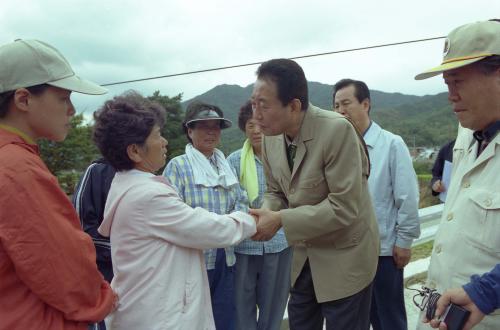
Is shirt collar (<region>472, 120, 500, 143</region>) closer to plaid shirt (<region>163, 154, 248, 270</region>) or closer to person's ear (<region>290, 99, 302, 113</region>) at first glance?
person's ear (<region>290, 99, 302, 113</region>)

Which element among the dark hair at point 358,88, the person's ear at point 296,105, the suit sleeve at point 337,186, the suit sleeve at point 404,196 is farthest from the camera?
the dark hair at point 358,88

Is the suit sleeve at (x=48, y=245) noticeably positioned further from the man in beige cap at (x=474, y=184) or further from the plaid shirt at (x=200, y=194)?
the plaid shirt at (x=200, y=194)

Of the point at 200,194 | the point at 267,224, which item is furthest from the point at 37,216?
the point at 200,194

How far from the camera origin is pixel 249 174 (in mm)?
3438

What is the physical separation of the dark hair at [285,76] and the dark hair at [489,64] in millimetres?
847

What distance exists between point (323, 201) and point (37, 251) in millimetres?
1327

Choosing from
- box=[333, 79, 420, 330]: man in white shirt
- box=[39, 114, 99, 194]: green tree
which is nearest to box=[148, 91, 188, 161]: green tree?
box=[39, 114, 99, 194]: green tree

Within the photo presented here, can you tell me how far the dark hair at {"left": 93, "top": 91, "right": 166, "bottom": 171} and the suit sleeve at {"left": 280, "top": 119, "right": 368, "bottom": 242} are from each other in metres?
0.88

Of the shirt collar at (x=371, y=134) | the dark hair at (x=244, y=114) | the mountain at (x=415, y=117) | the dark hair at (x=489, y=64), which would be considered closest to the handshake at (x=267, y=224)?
the dark hair at (x=489, y=64)

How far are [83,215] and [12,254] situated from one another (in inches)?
53.8

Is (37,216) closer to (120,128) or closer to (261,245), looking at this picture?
(120,128)

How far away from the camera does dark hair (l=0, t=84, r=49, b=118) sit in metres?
1.46

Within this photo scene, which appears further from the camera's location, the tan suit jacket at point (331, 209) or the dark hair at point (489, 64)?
the tan suit jacket at point (331, 209)

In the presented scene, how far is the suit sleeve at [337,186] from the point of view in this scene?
202cm
